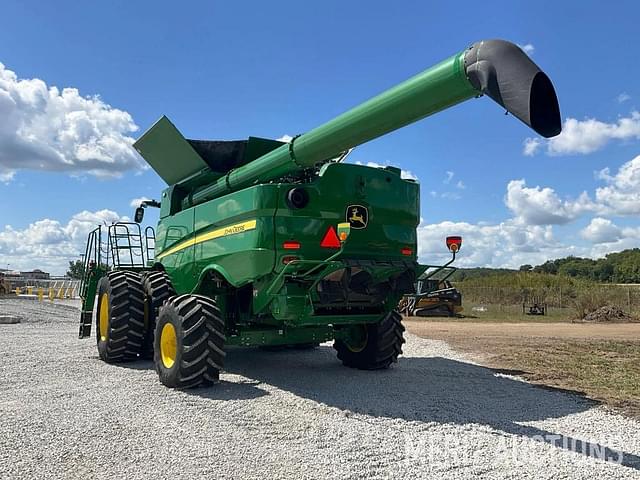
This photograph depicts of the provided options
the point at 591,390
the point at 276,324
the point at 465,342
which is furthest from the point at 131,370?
the point at 465,342

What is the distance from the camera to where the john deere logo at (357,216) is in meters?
7.49

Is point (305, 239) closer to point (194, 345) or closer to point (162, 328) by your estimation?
point (194, 345)

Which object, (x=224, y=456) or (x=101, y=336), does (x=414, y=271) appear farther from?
(x=101, y=336)

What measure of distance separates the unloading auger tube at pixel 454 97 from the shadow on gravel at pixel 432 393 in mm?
2845

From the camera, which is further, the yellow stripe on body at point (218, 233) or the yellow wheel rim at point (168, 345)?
the yellow wheel rim at point (168, 345)

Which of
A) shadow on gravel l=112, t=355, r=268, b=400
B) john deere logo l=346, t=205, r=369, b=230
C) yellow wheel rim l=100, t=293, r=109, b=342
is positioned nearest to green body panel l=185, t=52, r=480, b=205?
john deere logo l=346, t=205, r=369, b=230

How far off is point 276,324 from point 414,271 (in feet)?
6.77

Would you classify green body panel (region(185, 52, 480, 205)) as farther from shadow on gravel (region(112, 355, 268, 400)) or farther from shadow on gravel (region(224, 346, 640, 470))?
shadow on gravel (region(224, 346, 640, 470))

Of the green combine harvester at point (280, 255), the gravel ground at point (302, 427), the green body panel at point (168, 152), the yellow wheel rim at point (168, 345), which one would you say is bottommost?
the gravel ground at point (302, 427)

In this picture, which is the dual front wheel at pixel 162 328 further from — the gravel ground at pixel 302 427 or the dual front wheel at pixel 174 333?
the gravel ground at pixel 302 427

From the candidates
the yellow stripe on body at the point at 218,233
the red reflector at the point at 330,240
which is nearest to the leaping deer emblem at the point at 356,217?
the red reflector at the point at 330,240

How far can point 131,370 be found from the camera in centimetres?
875

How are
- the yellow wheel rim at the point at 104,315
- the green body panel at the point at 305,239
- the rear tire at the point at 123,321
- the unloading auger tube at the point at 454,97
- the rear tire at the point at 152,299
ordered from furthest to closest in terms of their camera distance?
the yellow wheel rim at the point at 104,315 → the rear tire at the point at 152,299 → the rear tire at the point at 123,321 → the green body panel at the point at 305,239 → the unloading auger tube at the point at 454,97

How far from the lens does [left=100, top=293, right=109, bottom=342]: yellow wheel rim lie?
31.9 ft
